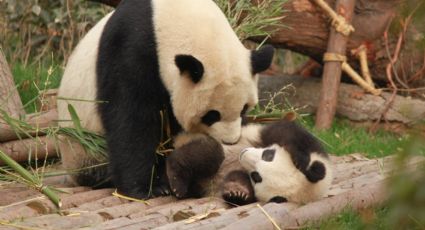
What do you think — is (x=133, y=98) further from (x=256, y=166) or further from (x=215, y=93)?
(x=256, y=166)

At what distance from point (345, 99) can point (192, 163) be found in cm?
356

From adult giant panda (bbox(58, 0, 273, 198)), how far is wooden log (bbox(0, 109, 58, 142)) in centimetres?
61

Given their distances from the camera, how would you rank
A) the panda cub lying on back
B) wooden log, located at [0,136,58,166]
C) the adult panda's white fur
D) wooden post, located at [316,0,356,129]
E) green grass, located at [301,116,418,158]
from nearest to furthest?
the panda cub lying on back → the adult panda's white fur → wooden log, located at [0,136,58,166] → green grass, located at [301,116,418,158] → wooden post, located at [316,0,356,129]

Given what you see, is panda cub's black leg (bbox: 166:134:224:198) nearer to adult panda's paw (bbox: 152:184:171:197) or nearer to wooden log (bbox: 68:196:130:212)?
adult panda's paw (bbox: 152:184:171:197)

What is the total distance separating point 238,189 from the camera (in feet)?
11.5

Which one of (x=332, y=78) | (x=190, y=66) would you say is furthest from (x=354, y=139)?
(x=190, y=66)

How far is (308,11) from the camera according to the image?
21.4 ft

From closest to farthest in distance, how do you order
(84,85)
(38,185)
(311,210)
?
(38,185), (311,210), (84,85)

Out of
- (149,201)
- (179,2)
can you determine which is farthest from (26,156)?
(179,2)

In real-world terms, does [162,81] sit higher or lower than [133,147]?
higher

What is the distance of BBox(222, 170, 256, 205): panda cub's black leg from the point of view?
3.48 metres

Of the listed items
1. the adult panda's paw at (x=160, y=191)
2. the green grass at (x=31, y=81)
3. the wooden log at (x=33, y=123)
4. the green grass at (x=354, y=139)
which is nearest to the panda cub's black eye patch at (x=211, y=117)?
the adult panda's paw at (x=160, y=191)

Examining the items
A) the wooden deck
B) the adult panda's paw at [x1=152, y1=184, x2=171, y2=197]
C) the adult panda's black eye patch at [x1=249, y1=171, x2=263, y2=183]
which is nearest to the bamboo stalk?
the wooden deck

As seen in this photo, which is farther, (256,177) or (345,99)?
(345,99)
